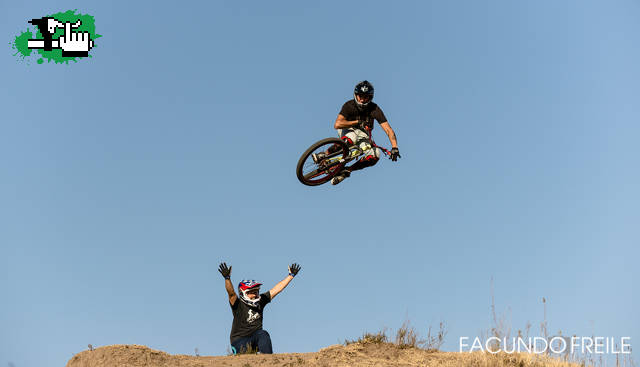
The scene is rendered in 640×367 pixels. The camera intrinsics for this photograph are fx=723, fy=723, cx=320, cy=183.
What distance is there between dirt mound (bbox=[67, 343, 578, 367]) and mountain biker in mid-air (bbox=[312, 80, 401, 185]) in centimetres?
466

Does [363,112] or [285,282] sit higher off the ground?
[363,112]

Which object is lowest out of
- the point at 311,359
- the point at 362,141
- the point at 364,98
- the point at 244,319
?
the point at 311,359

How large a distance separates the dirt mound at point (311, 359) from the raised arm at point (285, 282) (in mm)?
2441

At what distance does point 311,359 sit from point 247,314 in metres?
2.56

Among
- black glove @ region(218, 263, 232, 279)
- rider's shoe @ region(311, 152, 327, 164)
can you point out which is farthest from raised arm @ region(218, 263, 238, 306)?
rider's shoe @ region(311, 152, 327, 164)

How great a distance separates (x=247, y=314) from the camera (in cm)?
1523

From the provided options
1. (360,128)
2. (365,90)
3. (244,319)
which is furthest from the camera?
(360,128)

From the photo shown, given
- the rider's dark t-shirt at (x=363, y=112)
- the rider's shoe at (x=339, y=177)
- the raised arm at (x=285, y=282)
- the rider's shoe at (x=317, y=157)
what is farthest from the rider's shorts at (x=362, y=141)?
the raised arm at (x=285, y=282)

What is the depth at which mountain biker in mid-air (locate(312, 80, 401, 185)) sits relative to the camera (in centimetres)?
1634

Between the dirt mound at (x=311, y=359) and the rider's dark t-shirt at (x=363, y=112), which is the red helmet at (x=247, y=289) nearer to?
the dirt mound at (x=311, y=359)

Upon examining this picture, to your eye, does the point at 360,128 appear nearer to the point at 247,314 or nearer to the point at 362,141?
the point at 362,141

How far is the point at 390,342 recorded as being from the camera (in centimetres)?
1409

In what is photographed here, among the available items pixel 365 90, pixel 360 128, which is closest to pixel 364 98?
pixel 365 90

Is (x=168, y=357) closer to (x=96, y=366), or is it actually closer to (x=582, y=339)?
(x=96, y=366)
